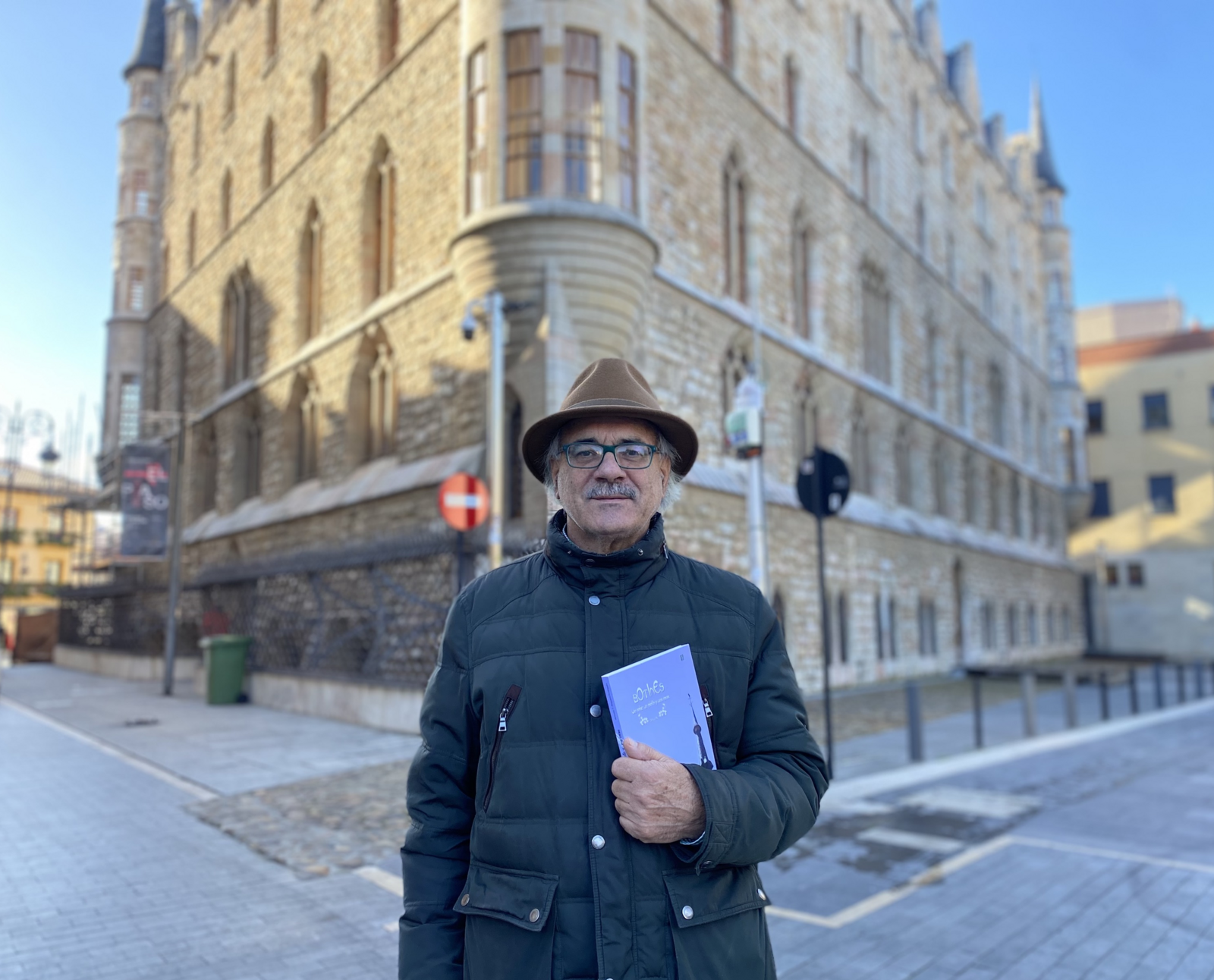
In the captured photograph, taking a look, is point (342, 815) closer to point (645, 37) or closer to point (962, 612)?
point (645, 37)

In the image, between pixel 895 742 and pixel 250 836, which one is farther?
pixel 895 742

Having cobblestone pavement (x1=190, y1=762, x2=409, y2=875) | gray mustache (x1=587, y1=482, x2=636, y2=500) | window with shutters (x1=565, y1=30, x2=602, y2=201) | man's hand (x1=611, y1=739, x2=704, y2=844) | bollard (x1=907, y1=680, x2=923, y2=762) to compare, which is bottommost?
cobblestone pavement (x1=190, y1=762, x2=409, y2=875)

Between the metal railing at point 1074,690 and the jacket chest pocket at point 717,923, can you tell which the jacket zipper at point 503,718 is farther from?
the metal railing at point 1074,690

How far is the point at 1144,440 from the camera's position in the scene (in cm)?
4122

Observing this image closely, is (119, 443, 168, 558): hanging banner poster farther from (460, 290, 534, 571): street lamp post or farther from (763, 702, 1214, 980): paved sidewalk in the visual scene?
(763, 702, 1214, 980): paved sidewalk

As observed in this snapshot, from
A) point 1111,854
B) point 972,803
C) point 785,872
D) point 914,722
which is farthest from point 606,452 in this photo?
point 914,722

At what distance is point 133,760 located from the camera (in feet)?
29.6

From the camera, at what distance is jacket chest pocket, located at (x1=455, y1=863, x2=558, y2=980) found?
5.87 feet

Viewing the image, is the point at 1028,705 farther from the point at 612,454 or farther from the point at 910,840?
the point at 612,454

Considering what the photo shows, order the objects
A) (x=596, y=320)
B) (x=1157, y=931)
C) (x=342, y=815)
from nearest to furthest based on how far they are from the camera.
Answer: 1. (x=1157, y=931)
2. (x=342, y=815)
3. (x=596, y=320)

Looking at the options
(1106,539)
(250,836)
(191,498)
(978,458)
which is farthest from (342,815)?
(1106,539)

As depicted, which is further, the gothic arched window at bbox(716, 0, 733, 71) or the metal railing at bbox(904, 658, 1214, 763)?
the gothic arched window at bbox(716, 0, 733, 71)

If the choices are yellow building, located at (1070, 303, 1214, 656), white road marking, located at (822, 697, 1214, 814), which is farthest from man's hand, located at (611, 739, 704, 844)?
yellow building, located at (1070, 303, 1214, 656)

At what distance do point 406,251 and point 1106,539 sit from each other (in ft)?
124
